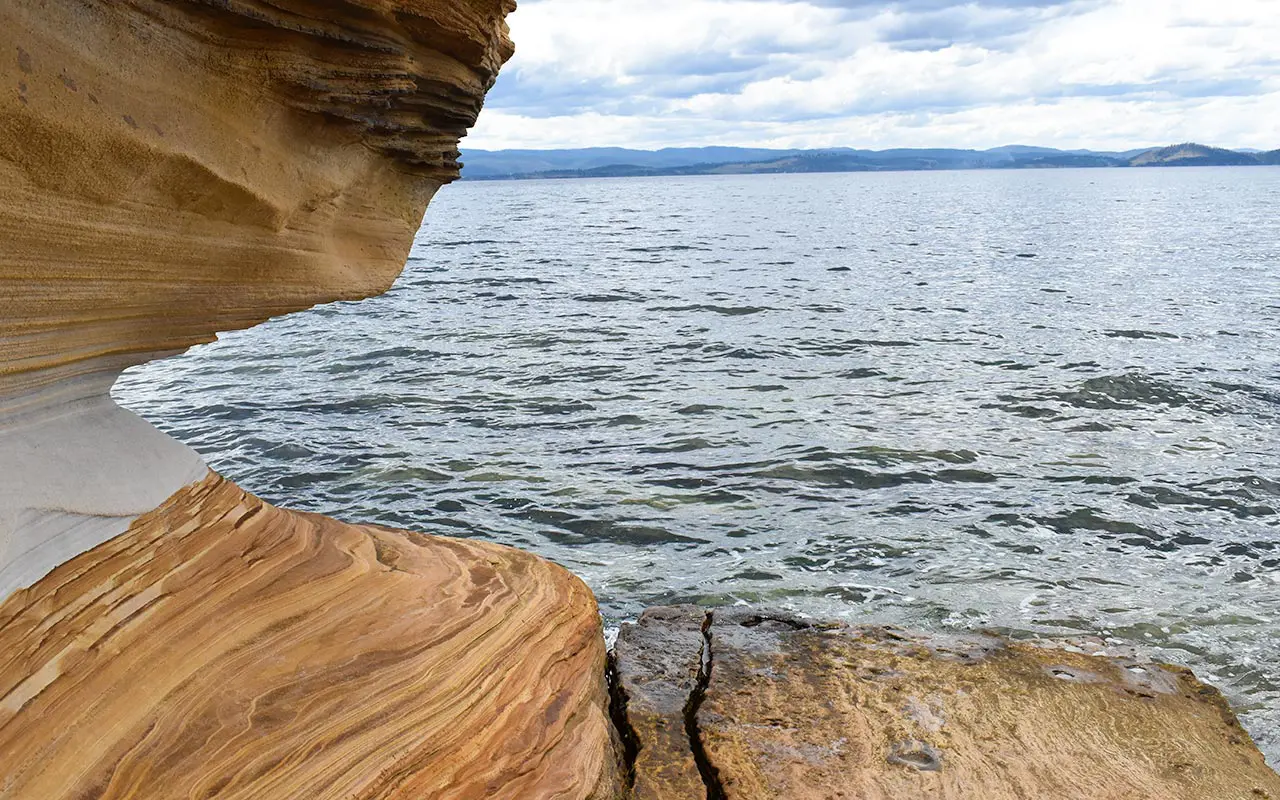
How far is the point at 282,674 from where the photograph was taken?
4379 mm

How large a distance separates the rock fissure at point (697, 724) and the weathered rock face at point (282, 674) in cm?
51

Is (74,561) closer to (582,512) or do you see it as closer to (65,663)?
(65,663)

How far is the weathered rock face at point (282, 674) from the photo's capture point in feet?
12.5

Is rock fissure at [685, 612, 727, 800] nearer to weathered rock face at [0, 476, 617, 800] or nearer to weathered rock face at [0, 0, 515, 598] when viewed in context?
weathered rock face at [0, 476, 617, 800]

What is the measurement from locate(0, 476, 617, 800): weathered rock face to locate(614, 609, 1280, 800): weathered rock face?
66 centimetres

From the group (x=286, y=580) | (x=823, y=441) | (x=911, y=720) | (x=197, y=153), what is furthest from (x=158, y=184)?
(x=823, y=441)

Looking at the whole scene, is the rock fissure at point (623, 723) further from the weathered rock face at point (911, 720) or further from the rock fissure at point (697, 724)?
the rock fissure at point (697, 724)

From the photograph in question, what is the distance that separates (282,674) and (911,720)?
3.35m

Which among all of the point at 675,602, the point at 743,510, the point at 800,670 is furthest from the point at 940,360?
the point at 800,670

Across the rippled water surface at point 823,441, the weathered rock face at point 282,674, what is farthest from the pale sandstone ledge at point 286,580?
the rippled water surface at point 823,441

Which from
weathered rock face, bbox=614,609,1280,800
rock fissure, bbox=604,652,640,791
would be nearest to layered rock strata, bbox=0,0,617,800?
A: rock fissure, bbox=604,652,640,791

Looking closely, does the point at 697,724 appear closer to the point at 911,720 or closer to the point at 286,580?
the point at 911,720

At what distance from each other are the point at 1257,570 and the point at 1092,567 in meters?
1.45

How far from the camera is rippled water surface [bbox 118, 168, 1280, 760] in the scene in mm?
9078
